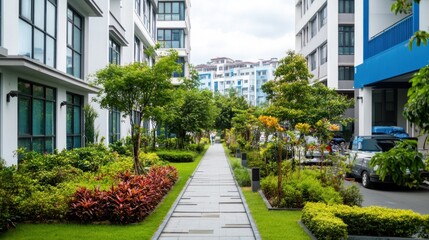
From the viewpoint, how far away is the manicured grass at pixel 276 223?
324 inches

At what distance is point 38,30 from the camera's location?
49.0ft

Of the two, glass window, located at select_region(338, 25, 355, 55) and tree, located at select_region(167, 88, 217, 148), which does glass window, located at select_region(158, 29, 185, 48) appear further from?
tree, located at select_region(167, 88, 217, 148)

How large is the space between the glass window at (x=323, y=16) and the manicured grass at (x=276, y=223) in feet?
100.0

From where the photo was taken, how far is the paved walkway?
8523 mm

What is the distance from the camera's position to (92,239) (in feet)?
25.9

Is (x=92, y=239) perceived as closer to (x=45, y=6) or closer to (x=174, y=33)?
(x=45, y=6)

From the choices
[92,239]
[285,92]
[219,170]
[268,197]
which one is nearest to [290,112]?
[285,92]

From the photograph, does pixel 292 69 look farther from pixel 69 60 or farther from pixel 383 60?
pixel 69 60

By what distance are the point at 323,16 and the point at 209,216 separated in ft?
111

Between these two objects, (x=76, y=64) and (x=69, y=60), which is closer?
(x=69, y=60)

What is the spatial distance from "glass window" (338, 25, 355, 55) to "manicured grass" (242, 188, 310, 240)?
93.1ft

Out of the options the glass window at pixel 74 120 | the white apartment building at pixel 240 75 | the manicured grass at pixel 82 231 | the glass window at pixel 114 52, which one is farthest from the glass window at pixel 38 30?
the white apartment building at pixel 240 75

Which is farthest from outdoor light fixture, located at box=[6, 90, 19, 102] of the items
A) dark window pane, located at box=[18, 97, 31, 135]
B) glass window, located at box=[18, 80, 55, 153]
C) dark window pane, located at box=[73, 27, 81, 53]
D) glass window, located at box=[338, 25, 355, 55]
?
glass window, located at box=[338, 25, 355, 55]

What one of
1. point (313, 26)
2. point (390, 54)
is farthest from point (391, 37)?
point (313, 26)
